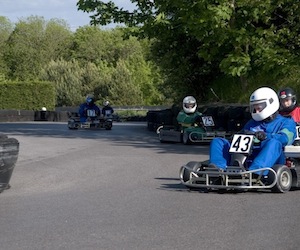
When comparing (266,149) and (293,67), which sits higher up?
(293,67)

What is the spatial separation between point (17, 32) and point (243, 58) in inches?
3114

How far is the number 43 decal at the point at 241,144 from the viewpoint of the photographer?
9812 millimetres

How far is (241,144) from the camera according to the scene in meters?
9.86

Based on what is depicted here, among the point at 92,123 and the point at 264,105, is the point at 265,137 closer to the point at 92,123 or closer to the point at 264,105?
the point at 264,105

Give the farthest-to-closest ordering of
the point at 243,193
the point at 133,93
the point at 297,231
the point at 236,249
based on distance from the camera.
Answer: the point at 133,93, the point at 243,193, the point at 297,231, the point at 236,249

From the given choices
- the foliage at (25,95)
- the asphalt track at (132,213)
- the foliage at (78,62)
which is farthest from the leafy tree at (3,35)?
the asphalt track at (132,213)

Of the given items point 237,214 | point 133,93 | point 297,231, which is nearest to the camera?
point 297,231

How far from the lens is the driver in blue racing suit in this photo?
971 centimetres

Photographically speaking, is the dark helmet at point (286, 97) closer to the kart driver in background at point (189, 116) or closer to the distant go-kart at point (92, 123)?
the kart driver in background at point (189, 116)

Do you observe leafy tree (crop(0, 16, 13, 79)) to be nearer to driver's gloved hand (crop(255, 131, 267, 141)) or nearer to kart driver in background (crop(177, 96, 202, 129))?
kart driver in background (crop(177, 96, 202, 129))

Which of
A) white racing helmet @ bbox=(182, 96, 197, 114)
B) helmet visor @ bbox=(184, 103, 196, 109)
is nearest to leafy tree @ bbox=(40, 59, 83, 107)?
white racing helmet @ bbox=(182, 96, 197, 114)

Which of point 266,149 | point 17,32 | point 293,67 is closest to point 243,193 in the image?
point 266,149

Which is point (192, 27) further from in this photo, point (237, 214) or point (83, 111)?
point (237, 214)

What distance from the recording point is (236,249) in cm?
606
